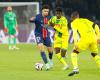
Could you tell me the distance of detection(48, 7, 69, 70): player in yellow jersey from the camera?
56.4 ft

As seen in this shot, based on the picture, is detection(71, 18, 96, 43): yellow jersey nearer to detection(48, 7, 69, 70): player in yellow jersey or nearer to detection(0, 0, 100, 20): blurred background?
detection(48, 7, 69, 70): player in yellow jersey

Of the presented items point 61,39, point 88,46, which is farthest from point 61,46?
point 88,46

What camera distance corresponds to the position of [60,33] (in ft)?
58.1

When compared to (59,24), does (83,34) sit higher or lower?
higher

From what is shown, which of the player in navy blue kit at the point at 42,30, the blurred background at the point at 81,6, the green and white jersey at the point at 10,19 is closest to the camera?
the player in navy blue kit at the point at 42,30

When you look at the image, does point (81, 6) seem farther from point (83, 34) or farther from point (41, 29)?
point (83, 34)

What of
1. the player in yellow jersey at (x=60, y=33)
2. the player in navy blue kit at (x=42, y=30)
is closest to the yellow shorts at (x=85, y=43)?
the player in navy blue kit at (x=42, y=30)

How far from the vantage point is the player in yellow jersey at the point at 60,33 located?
17.2m

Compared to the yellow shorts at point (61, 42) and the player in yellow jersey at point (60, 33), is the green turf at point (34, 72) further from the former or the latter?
the yellow shorts at point (61, 42)

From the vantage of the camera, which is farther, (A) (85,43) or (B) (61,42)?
(B) (61,42)

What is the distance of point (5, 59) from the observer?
20859 mm

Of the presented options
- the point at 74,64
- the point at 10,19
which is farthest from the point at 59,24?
the point at 10,19

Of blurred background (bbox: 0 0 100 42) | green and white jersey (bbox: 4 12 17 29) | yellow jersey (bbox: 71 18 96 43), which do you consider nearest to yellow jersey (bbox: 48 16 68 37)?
yellow jersey (bbox: 71 18 96 43)

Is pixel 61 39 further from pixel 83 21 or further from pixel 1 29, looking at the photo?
pixel 1 29
